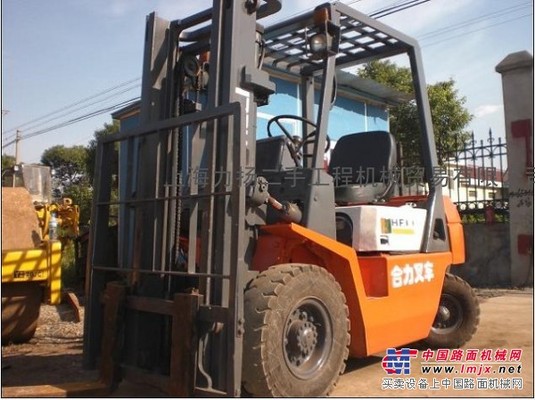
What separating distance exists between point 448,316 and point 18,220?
473 cm

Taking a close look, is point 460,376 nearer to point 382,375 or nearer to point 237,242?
point 382,375

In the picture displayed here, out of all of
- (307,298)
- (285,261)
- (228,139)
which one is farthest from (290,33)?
(307,298)

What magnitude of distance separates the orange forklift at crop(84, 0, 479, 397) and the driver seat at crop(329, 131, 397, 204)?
36 millimetres

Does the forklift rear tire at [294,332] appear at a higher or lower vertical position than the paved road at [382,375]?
higher

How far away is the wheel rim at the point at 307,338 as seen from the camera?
326 cm

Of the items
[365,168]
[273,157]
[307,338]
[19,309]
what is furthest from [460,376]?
[19,309]

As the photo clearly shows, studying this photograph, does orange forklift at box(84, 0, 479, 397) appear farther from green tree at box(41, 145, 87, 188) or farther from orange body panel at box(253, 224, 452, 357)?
green tree at box(41, 145, 87, 188)

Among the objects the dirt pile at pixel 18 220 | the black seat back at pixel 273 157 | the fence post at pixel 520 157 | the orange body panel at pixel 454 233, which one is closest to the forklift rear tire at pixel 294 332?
the black seat back at pixel 273 157

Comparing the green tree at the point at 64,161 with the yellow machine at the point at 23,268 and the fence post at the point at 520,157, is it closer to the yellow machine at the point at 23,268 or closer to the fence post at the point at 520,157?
the fence post at the point at 520,157

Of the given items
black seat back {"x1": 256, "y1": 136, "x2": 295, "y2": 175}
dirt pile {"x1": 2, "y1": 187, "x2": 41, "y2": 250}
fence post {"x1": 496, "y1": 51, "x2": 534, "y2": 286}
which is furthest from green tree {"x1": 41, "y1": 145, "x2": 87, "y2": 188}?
black seat back {"x1": 256, "y1": 136, "x2": 295, "y2": 175}

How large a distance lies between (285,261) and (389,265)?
0.97 metres

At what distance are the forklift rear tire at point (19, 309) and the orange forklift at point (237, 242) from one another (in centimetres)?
191

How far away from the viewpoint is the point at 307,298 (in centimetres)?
329

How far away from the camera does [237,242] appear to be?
2945 mm
